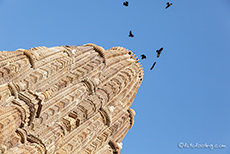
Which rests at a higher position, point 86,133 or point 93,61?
point 93,61

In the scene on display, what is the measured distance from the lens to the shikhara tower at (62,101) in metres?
38.1

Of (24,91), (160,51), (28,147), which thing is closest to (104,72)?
(160,51)

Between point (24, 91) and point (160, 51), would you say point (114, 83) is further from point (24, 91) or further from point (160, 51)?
point (24, 91)

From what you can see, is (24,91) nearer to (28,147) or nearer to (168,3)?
(28,147)

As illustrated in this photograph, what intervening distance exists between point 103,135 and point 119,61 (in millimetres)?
19184

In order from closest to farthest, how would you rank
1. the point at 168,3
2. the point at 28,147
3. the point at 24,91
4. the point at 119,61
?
the point at 28,147
the point at 24,91
the point at 168,3
the point at 119,61

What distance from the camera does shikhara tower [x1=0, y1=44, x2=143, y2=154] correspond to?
38094 mm

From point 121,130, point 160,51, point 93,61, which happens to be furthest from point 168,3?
point 121,130

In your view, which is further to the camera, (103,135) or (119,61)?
(119,61)

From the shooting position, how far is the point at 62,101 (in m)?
45.9

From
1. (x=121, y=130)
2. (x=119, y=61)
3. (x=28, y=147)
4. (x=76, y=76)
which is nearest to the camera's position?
(x=28, y=147)

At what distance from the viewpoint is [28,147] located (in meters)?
37.4

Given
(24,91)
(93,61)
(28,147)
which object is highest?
(93,61)

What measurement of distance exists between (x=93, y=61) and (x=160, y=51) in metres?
11.7
